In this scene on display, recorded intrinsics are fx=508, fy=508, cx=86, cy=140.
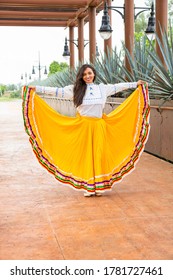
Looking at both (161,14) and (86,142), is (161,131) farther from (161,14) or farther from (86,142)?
(86,142)

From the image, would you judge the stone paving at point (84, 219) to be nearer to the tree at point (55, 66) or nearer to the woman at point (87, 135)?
the woman at point (87, 135)

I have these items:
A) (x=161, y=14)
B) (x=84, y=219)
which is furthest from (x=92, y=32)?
(x=84, y=219)

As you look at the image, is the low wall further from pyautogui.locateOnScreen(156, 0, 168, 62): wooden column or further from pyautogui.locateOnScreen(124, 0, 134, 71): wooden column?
pyautogui.locateOnScreen(124, 0, 134, 71): wooden column

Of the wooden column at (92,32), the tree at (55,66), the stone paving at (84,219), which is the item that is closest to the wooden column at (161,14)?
the stone paving at (84,219)

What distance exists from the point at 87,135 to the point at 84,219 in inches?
57.5

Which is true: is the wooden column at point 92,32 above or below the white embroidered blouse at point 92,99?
above

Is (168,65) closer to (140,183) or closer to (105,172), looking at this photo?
(140,183)

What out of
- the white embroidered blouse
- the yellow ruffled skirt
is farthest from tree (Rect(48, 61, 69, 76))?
the white embroidered blouse

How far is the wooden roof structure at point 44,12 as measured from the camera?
22647mm

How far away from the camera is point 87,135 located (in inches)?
254

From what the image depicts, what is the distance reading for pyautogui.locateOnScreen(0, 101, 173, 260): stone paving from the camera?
14.0ft
